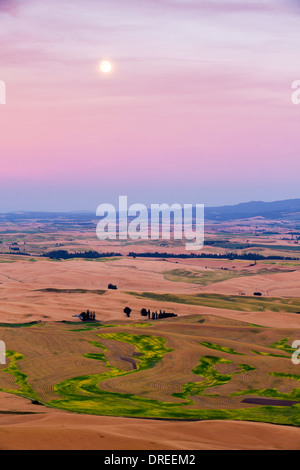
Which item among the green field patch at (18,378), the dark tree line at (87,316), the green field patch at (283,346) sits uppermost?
the green field patch at (18,378)

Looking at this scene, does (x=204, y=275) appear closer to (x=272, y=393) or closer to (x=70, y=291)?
(x=70, y=291)

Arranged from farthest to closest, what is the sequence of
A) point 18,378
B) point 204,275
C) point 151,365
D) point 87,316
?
1. point 204,275
2. point 87,316
3. point 151,365
4. point 18,378

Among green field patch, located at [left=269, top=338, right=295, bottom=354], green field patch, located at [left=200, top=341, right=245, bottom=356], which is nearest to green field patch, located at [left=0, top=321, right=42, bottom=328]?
green field patch, located at [left=200, top=341, right=245, bottom=356]

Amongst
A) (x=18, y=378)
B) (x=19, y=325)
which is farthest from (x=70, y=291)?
(x=18, y=378)

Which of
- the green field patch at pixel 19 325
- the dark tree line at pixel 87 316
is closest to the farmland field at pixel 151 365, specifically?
the green field patch at pixel 19 325

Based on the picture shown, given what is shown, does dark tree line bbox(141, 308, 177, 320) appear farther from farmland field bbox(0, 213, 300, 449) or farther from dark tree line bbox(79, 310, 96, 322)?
dark tree line bbox(79, 310, 96, 322)

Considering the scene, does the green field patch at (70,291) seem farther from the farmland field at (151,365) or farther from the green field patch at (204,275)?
the green field patch at (204,275)

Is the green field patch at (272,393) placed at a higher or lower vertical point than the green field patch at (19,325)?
higher

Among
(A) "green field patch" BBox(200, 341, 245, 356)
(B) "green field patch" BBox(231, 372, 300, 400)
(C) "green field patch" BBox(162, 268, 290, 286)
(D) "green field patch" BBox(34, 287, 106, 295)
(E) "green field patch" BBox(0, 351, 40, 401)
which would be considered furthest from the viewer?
(C) "green field patch" BBox(162, 268, 290, 286)

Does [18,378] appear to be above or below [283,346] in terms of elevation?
above

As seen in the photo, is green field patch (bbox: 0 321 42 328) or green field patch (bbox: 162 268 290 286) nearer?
green field patch (bbox: 0 321 42 328)

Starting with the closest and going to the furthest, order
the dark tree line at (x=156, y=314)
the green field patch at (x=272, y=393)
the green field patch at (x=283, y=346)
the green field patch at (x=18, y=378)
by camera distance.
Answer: the green field patch at (x=18, y=378), the green field patch at (x=272, y=393), the green field patch at (x=283, y=346), the dark tree line at (x=156, y=314)
